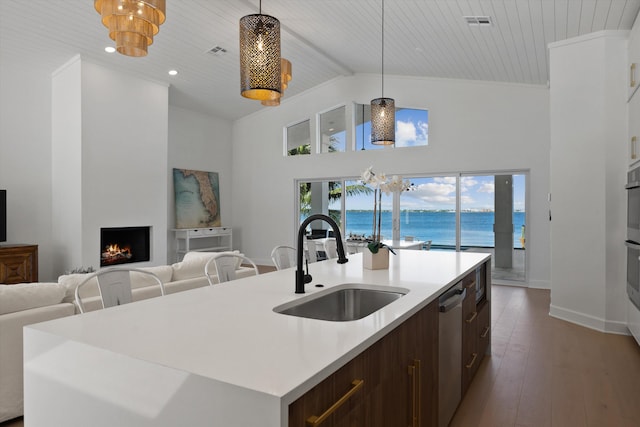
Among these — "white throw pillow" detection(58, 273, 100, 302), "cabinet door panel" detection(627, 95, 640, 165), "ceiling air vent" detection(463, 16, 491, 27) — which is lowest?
"white throw pillow" detection(58, 273, 100, 302)

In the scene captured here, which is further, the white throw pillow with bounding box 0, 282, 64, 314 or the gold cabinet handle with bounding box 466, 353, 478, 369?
the gold cabinet handle with bounding box 466, 353, 478, 369

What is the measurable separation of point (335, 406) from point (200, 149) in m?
8.52

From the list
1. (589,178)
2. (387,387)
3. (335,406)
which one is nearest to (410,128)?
(589,178)

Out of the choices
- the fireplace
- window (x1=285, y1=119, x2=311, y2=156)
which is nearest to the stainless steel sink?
the fireplace

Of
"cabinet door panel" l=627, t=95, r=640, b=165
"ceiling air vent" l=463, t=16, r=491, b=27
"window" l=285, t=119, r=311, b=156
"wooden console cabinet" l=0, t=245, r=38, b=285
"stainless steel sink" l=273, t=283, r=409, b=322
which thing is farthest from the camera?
"window" l=285, t=119, r=311, b=156

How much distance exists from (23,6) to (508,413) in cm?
612

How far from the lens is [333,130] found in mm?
8695

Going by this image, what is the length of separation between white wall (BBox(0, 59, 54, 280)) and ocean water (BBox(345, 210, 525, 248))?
5.29m

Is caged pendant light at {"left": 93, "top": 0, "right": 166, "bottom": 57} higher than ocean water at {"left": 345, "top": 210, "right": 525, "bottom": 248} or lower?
higher

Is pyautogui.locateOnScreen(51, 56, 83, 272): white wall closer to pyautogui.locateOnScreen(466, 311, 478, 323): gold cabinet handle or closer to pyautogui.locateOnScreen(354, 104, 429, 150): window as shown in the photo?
pyautogui.locateOnScreen(354, 104, 429, 150): window

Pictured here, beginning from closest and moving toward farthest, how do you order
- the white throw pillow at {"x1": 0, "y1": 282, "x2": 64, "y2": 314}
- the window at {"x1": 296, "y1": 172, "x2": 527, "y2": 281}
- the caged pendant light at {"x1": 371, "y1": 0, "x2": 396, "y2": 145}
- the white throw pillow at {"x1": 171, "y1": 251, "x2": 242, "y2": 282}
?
the white throw pillow at {"x1": 0, "y1": 282, "x2": 64, "y2": 314}
the white throw pillow at {"x1": 171, "y1": 251, "x2": 242, "y2": 282}
the caged pendant light at {"x1": 371, "y1": 0, "x2": 396, "y2": 145}
the window at {"x1": 296, "y1": 172, "x2": 527, "y2": 281}

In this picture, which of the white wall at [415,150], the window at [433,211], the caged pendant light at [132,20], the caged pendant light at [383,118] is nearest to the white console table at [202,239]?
the white wall at [415,150]

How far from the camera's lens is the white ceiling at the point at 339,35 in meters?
4.19

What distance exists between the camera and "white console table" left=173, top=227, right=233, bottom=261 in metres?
8.23
